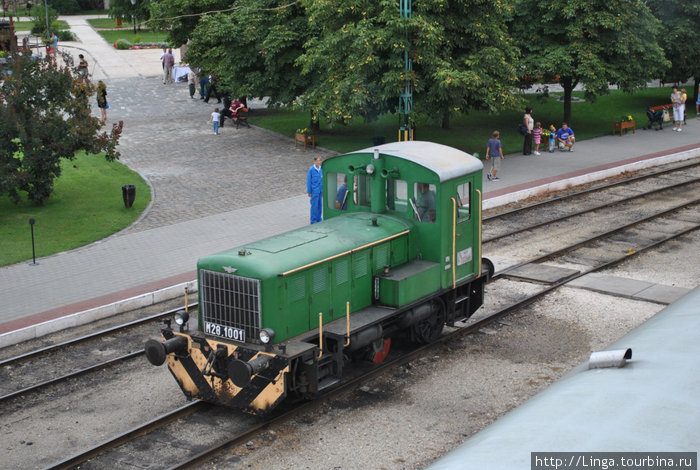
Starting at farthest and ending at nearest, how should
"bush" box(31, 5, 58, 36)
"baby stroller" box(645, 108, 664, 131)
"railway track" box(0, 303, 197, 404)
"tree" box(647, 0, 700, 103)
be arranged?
"bush" box(31, 5, 58, 36) < "tree" box(647, 0, 700, 103) < "baby stroller" box(645, 108, 664, 131) < "railway track" box(0, 303, 197, 404)

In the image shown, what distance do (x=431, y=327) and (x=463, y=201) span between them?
82.2 inches

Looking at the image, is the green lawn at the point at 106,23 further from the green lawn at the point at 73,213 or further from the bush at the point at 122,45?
the green lawn at the point at 73,213

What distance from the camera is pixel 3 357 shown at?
40.7 feet

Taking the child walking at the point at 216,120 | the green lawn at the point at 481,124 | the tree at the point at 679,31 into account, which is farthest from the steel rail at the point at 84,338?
the tree at the point at 679,31

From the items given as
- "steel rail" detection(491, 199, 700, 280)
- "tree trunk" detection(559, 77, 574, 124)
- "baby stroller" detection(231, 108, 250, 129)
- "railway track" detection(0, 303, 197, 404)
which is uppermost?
"tree trunk" detection(559, 77, 574, 124)

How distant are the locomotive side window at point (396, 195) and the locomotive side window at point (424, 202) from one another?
0.52 feet

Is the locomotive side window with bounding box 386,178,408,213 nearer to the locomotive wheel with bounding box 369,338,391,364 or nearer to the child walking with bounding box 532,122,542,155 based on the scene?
the locomotive wheel with bounding box 369,338,391,364

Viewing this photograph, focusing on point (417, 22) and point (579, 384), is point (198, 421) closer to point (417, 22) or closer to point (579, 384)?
point (579, 384)

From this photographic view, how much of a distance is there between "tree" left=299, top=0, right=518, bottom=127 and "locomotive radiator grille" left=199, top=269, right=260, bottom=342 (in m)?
14.9

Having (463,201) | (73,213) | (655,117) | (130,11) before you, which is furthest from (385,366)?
(130,11)

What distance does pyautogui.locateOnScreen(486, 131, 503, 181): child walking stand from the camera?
81.3 feet

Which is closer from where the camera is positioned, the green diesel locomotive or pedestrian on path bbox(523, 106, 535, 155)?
the green diesel locomotive

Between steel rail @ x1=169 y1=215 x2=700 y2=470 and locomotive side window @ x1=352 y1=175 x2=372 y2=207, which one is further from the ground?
locomotive side window @ x1=352 y1=175 x2=372 y2=207

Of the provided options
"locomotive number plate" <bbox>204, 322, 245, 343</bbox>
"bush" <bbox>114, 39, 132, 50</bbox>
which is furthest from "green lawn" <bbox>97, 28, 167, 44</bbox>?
"locomotive number plate" <bbox>204, 322, 245, 343</bbox>
